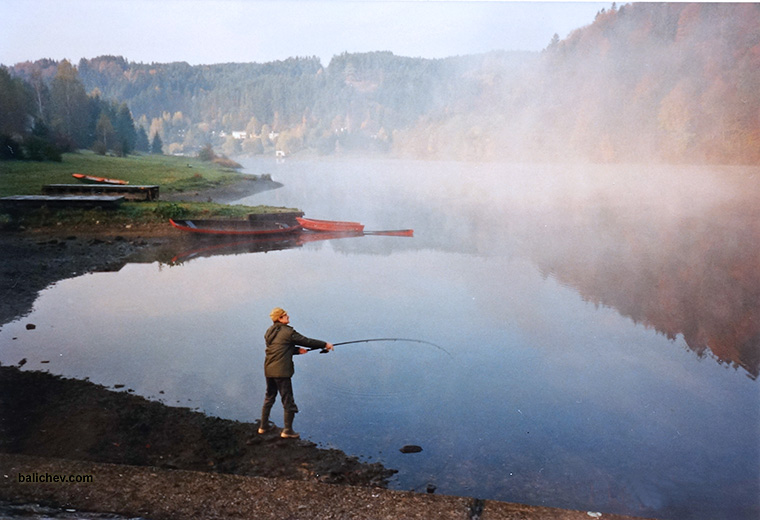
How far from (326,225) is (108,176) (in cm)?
1715

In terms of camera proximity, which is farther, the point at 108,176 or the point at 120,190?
the point at 108,176

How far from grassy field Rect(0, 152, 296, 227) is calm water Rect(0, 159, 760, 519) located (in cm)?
482

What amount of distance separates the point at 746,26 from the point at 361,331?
170ft

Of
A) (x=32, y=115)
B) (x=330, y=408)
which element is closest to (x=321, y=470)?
(x=330, y=408)

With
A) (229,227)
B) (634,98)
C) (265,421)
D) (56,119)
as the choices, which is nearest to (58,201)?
(229,227)

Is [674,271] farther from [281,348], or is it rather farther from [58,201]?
[58,201]

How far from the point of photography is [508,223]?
34.5 metres

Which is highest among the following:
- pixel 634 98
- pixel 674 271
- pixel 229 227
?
pixel 634 98

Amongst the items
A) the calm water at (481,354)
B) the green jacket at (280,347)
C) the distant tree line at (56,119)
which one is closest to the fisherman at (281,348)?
the green jacket at (280,347)

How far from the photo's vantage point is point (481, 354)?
38.7 ft

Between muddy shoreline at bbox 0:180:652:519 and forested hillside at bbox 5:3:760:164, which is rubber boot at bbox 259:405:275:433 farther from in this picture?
forested hillside at bbox 5:3:760:164

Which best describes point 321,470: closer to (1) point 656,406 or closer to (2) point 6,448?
(2) point 6,448

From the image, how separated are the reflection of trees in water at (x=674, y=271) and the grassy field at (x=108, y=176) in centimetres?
1785

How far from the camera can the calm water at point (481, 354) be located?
7.53m
